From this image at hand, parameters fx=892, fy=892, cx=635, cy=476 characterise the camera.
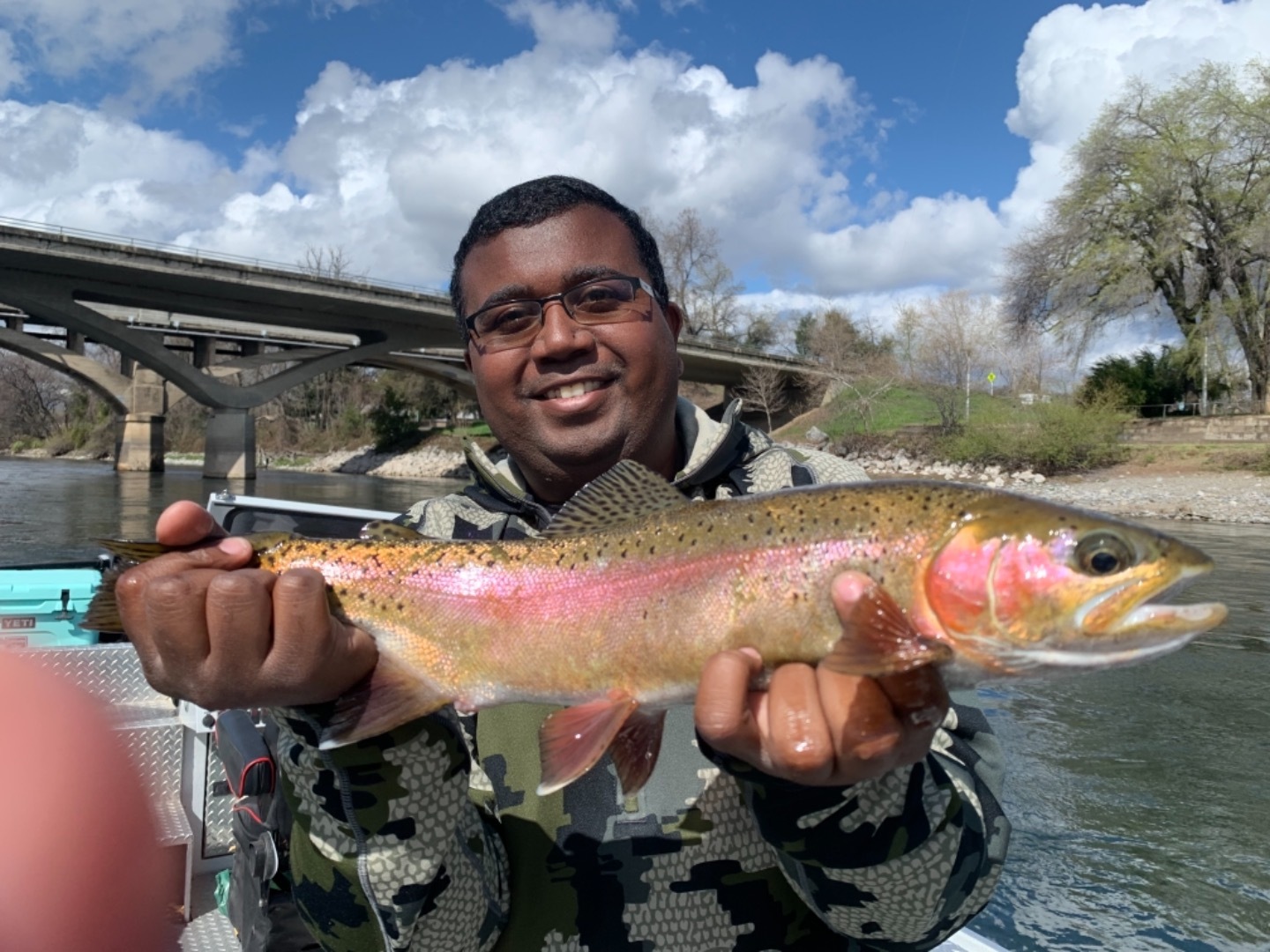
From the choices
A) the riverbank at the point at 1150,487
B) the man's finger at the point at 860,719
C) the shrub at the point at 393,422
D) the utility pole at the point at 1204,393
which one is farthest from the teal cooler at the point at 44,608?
the shrub at the point at 393,422

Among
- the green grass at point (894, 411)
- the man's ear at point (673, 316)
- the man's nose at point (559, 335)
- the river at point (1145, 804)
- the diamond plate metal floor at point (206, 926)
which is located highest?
the green grass at point (894, 411)

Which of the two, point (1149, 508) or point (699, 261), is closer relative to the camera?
point (1149, 508)

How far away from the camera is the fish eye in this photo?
197cm

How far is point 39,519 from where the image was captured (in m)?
26.6

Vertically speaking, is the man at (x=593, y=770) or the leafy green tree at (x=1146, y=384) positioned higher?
the leafy green tree at (x=1146, y=384)

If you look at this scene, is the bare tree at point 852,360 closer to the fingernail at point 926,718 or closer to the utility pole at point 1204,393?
the utility pole at point 1204,393

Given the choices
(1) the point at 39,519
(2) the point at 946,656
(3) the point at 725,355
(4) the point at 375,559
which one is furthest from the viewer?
(3) the point at 725,355

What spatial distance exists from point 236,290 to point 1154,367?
158ft

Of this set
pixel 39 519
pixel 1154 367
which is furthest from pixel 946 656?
pixel 1154 367

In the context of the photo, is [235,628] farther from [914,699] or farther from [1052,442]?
[1052,442]

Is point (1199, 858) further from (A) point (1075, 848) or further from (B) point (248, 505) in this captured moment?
(B) point (248, 505)

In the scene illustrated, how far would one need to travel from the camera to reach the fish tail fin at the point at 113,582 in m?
2.17

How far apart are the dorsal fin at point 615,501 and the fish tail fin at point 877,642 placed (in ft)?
2.01

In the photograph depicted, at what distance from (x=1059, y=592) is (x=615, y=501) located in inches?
44.9
